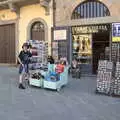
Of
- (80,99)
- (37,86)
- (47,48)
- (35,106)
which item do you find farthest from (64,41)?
(35,106)

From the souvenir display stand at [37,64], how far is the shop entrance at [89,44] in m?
1.94

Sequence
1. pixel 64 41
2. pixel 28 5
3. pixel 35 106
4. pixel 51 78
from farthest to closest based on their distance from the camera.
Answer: pixel 28 5
pixel 64 41
pixel 51 78
pixel 35 106

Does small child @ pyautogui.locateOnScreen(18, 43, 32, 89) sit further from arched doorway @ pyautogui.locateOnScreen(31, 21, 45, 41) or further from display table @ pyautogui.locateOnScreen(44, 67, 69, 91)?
arched doorway @ pyautogui.locateOnScreen(31, 21, 45, 41)

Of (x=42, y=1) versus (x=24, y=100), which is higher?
(x=42, y=1)

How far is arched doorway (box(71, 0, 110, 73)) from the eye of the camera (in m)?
16.7

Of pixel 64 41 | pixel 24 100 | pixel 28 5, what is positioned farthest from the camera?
pixel 28 5

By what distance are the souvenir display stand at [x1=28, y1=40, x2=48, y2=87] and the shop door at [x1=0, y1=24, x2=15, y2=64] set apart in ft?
16.1

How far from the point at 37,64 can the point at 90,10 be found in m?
4.72

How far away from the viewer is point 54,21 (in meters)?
18.1

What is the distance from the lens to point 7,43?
21344 mm

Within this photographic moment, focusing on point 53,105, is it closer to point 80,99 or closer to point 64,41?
point 80,99

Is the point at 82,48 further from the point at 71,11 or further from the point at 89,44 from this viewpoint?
the point at 71,11

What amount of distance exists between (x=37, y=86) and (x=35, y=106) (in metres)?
3.11

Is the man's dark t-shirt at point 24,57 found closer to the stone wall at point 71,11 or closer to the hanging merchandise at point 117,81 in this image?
the hanging merchandise at point 117,81
